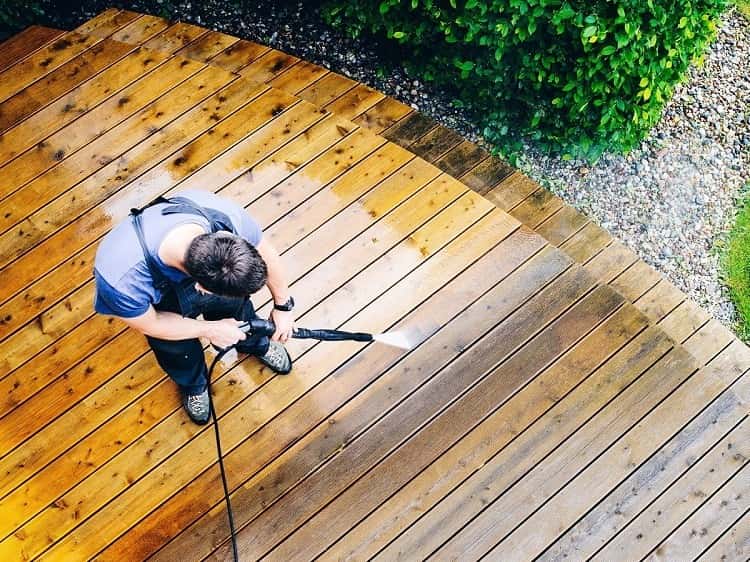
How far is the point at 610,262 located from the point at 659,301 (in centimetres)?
34

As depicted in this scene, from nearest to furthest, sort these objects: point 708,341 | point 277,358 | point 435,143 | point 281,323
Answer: point 281,323 → point 277,358 → point 708,341 → point 435,143

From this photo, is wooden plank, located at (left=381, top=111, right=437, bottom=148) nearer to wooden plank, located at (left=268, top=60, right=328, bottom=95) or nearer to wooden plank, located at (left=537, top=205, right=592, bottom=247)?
wooden plank, located at (left=268, top=60, right=328, bottom=95)

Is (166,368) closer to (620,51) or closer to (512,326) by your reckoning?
(512,326)

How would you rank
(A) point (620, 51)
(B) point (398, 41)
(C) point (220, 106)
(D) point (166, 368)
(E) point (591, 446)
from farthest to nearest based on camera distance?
(B) point (398, 41), (C) point (220, 106), (A) point (620, 51), (E) point (591, 446), (D) point (166, 368)

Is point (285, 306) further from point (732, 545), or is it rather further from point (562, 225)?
point (732, 545)

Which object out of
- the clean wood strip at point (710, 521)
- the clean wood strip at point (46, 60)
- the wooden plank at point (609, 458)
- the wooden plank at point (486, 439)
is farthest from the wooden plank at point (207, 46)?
the clean wood strip at point (710, 521)

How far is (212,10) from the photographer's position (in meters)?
4.75

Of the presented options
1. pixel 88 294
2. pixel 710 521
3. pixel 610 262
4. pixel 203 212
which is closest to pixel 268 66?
pixel 88 294

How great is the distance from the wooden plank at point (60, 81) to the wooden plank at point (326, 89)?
1.08 meters

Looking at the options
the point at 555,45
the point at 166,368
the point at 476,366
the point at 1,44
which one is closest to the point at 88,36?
the point at 1,44

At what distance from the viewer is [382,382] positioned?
136 inches

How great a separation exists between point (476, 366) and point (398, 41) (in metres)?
2.24

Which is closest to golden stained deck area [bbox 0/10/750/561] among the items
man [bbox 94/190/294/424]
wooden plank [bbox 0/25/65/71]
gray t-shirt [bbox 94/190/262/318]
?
wooden plank [bbox 0/25/65/71]

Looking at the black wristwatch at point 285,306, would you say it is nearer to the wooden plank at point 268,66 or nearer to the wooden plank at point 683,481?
the wooden plank at point 683,481
